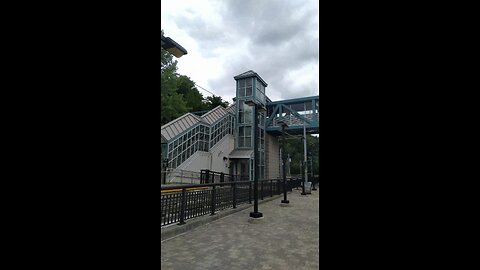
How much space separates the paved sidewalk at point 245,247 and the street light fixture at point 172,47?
13.5 ft

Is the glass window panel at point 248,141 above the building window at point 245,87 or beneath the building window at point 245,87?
beneath

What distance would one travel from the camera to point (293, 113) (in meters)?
27.2

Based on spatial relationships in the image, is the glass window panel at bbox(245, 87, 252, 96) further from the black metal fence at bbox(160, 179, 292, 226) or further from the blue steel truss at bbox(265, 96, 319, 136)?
the black metal fence at bbox(160, 179, 292, 226)

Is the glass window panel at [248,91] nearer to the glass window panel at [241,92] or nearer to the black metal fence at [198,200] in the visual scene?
the glass window panel at [241,92]

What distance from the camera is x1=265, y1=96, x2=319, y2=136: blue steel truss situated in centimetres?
2738

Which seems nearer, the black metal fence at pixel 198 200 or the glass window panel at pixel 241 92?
the black metal fence at pixel 198 200

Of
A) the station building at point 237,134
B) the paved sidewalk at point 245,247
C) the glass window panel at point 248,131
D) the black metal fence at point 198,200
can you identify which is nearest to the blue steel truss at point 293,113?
the station building at point 237,134

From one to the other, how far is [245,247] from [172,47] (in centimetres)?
445

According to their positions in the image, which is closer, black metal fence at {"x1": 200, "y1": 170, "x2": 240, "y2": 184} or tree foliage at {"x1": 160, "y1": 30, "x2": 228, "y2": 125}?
black metal fence at {"x1": 200, "y1": 170, "x2": 240, "y2": 184}

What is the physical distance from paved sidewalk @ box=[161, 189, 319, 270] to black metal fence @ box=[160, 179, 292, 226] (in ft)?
1.96

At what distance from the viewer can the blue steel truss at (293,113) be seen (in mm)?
27375

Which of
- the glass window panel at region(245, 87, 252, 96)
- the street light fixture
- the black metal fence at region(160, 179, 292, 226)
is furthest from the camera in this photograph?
the glass window panel at region(245, 87, 252, 96)

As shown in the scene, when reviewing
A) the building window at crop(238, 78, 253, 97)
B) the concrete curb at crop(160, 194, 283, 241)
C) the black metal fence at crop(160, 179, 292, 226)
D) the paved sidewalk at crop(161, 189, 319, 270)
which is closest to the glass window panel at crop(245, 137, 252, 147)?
the building window at crop(238, 78, 253, 97)
